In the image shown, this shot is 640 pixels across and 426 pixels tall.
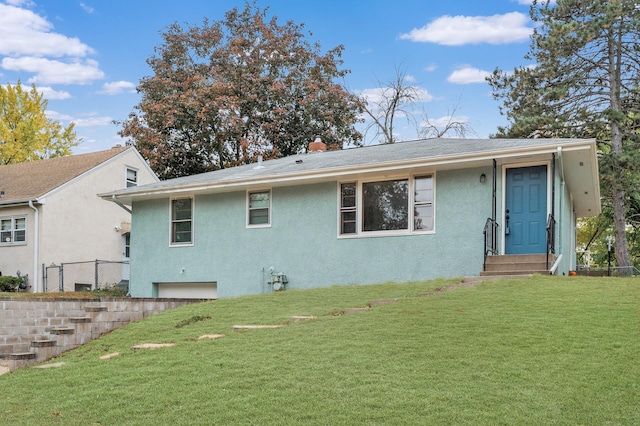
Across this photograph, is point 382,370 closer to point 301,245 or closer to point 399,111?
point 301,245

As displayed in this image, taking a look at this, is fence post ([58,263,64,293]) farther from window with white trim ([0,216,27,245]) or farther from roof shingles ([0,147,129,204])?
roof shingles ([0,147,129,204])

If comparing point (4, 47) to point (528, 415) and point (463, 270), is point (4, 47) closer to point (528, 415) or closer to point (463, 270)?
point (463, 270)

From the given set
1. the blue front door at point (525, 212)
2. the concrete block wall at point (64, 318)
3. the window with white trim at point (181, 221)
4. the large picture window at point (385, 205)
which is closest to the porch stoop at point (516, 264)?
the blue front door at point (525, 212)

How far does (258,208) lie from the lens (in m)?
16.5

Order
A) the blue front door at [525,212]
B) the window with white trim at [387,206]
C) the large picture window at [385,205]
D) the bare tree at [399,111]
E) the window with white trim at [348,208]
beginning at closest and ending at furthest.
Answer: the blue front door at [525,212]
the window with white trim at [387,206]
the large picture window at [385,205]
the window with white trim at [348,208]
the bare tree at [399,111]

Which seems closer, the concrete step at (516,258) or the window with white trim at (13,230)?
Answer: the concrete step at (516,258)

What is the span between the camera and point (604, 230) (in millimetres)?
32906

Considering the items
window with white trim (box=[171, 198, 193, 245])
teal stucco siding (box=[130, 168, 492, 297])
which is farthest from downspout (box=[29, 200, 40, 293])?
window with white trim (box=[171, 198, 193, 245])

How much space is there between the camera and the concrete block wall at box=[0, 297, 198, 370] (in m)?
11.2

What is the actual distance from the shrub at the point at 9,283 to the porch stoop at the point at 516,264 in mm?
16516

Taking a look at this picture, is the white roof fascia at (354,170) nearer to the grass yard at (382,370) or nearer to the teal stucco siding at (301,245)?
the teal stucco siding at (301,245)

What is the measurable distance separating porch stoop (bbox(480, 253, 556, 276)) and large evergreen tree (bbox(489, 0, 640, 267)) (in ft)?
34.8

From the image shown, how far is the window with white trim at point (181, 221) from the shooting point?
17.4 meters

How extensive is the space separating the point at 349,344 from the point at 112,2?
1894 centimetres
